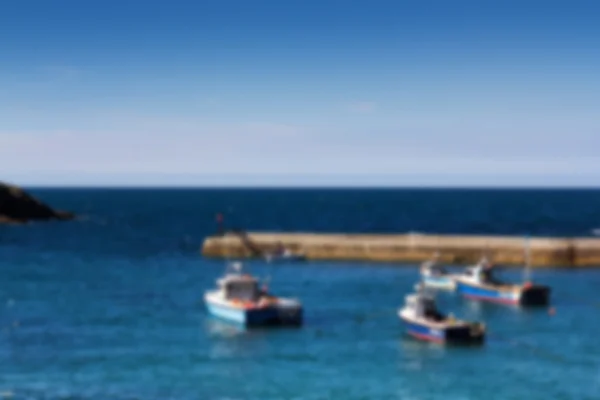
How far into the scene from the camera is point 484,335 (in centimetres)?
5747

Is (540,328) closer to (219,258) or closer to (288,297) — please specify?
(288,297)

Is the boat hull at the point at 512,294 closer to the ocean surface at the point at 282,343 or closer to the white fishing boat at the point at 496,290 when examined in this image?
the white fishing boat at the point at 496,290

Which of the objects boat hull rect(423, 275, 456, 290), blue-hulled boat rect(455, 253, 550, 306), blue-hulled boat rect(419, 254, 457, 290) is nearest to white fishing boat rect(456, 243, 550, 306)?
blue-hulled boat rect(455, 253, 550, 306)

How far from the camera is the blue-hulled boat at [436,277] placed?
279ft

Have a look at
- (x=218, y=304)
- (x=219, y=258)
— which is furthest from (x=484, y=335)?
(x=219, y=258)

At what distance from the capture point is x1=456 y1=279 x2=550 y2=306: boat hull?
74125 mm

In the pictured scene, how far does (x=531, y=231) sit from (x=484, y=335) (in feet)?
371

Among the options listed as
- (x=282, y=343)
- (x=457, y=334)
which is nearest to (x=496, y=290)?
(x=457, y=334)

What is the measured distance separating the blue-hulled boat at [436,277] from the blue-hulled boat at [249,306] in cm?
2200

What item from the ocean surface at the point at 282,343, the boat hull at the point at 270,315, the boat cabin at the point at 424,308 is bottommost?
the ocean surface at the point at 282,343

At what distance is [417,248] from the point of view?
10625cm

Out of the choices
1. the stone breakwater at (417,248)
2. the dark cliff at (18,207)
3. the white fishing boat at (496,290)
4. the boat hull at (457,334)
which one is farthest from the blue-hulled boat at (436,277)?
the dark cliff at (18,207)

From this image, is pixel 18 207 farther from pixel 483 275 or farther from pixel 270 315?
pixel 270 315

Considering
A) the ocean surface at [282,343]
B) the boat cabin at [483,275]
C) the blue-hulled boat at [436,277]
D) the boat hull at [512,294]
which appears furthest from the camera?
the blue-hulled boat at [436,277]
